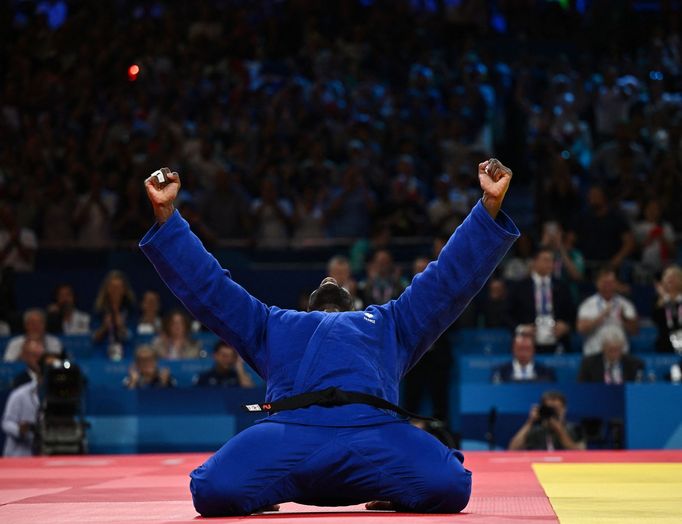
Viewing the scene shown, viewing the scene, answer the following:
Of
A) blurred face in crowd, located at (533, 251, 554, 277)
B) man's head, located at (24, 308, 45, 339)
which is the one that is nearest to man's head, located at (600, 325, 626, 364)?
blurred face in crowd, located at (533, 251, 554, 277)

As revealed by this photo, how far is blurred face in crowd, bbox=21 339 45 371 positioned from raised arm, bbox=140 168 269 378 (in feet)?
25.2

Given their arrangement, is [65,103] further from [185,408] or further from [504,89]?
[185,408]

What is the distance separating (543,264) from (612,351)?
1.56 meters

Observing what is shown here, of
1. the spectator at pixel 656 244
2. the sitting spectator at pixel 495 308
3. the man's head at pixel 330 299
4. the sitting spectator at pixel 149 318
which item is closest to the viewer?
the man's head at pixel 330 299

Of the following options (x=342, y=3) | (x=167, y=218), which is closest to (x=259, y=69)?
(x=342, y=3)

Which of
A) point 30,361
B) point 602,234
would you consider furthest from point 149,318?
point 602,234

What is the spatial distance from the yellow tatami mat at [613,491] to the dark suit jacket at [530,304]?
475 centimetres

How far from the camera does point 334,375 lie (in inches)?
188

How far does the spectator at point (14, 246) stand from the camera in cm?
1507

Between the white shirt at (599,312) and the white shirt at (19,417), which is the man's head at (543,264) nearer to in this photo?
the white shirt at (599,312)

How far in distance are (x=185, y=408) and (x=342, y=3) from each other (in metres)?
10.4

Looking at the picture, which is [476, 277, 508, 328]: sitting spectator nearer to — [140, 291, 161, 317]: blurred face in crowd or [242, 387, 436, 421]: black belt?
[140, 291, 161, 317]: blurred face in crowd

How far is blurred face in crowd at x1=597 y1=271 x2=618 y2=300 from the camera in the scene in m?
12.9

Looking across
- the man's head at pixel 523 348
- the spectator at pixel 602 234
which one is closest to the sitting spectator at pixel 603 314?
the man's head at pixel 523 348
